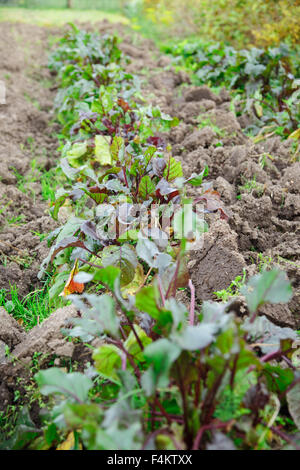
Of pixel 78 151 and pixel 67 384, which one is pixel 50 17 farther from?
pixel 67 384

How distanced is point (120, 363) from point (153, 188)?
41.7 inches

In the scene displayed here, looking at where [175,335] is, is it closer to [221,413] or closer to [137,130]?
[221,413]

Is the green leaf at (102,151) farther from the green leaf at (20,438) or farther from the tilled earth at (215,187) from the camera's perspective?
the green leaf at (20,438)

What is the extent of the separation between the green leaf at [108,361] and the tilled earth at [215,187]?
0.34 m

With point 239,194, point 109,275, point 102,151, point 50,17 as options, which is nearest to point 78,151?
point 102,151

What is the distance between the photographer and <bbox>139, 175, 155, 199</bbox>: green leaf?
2.12 metres

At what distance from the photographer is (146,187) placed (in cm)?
215

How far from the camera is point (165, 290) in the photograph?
1487 mm

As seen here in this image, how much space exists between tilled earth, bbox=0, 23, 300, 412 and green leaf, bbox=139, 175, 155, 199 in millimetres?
371

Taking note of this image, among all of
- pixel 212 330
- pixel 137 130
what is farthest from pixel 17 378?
pixel 137 130
